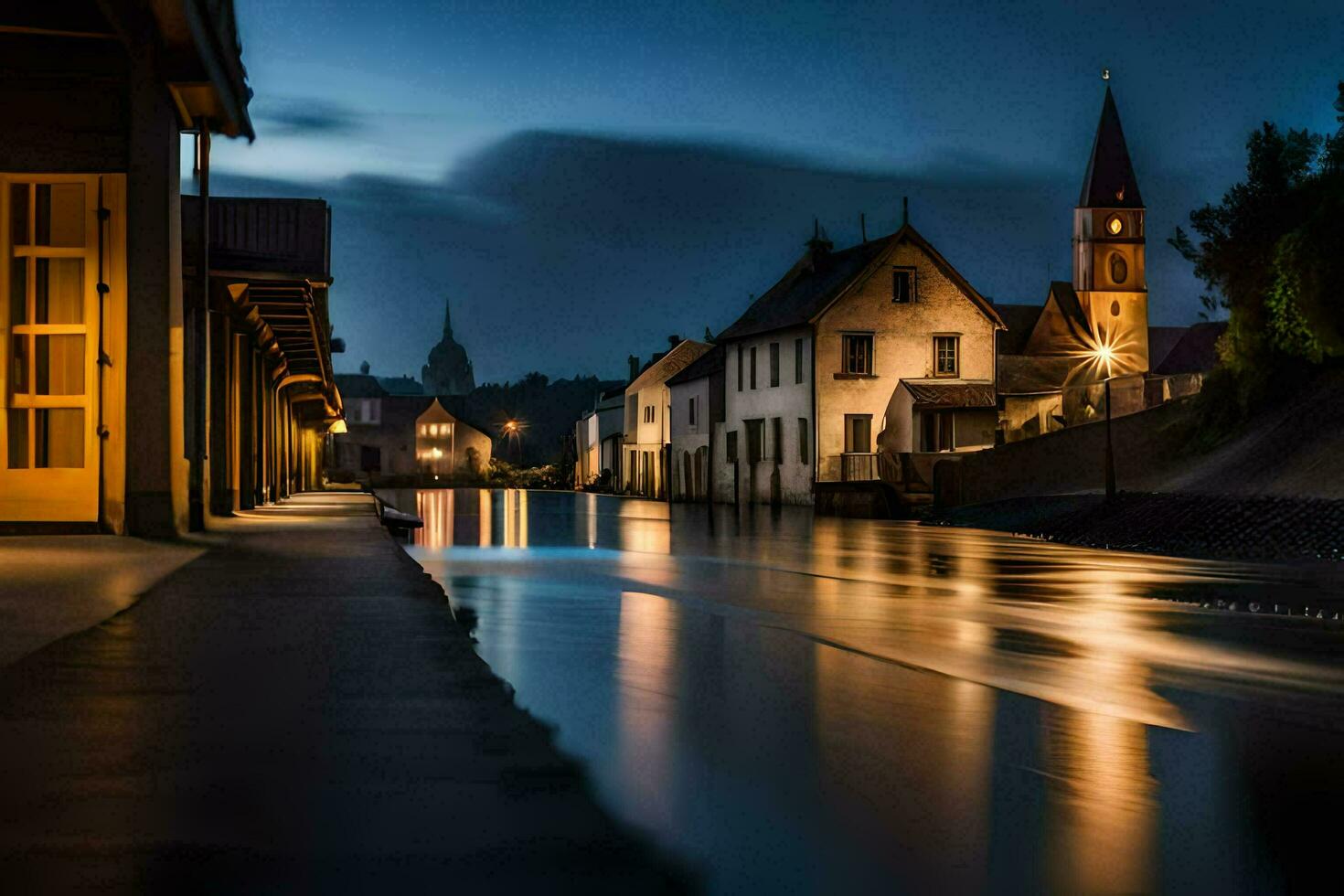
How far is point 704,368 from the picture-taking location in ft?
214

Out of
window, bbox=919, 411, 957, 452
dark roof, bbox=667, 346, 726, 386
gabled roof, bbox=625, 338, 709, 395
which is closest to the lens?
window, bbox=919, 411, 957, 452

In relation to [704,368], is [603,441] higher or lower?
lower

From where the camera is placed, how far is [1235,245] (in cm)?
3362

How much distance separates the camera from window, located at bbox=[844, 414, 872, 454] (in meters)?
50.8

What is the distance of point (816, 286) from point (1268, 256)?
23.9 m

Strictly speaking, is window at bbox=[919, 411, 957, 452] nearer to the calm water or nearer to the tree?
the tree

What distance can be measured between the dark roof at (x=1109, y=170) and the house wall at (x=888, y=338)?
54.5m

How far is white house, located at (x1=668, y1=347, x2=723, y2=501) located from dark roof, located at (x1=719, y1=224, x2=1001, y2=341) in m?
3.11

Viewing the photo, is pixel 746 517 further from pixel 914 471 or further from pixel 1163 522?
pixel 1163 522

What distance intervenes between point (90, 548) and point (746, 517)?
2855cm

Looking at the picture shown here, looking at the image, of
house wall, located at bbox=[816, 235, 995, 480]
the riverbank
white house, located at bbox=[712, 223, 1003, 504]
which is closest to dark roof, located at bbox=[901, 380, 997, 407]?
white house, located at bbox=[712, 223, 1003, 504]

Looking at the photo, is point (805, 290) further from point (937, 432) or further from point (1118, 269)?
point (1118, 269)

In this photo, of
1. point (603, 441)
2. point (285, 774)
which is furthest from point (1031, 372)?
point (285, 774)

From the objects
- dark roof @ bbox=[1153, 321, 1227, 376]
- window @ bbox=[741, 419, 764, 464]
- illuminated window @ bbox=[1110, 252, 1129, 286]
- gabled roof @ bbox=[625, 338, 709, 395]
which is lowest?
window @ bbox=[741, 419, 764, 464]
